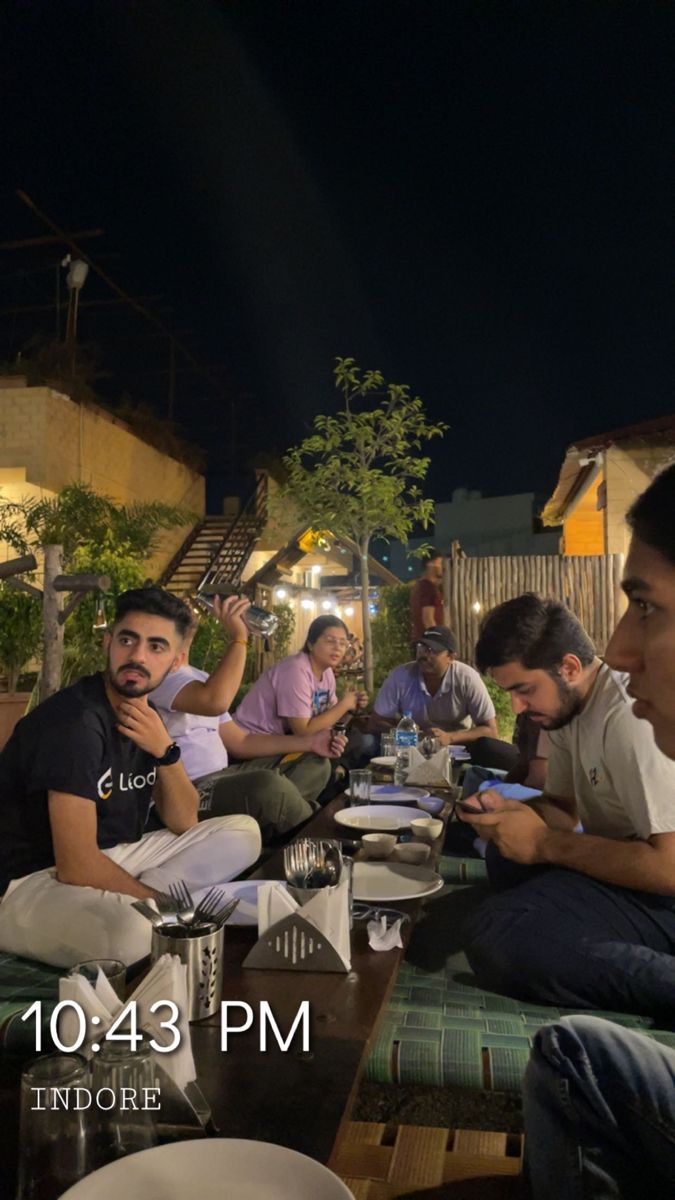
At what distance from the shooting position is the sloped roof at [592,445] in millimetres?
9578

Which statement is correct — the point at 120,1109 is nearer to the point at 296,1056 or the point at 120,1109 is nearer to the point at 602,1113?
the point at 296,1056

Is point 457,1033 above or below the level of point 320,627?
below

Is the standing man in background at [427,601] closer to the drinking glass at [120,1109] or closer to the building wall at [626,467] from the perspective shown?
the building wall at [626,467]

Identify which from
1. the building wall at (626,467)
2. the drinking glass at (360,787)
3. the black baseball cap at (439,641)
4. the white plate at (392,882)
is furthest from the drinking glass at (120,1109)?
the building wall at (626,467)

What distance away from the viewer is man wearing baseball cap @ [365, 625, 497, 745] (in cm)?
571

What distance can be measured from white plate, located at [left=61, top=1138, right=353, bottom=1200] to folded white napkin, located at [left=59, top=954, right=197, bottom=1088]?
125 mm

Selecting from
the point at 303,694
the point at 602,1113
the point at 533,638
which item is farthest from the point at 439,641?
the point at 602,1113

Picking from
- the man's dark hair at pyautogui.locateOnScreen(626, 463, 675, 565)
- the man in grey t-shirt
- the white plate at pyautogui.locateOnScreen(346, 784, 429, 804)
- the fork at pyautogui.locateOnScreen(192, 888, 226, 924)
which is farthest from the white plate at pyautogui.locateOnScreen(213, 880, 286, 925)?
the man in grey t-shirt

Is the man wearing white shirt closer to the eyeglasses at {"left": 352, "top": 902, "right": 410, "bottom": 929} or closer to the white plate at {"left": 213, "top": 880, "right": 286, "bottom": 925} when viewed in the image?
the white plate at {"left": 213, "top": 880, "right": 286, "bottom": 925}

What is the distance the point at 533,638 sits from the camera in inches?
108

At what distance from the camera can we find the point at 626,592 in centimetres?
107

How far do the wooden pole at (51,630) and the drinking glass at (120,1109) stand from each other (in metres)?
5.04

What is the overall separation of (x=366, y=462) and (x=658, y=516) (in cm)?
805

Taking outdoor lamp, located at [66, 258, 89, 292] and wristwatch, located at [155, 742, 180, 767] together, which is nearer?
wristwatch, located at [155, 742, 180, 767]
